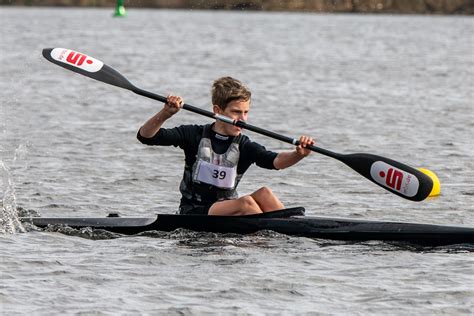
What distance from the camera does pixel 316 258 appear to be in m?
9.71

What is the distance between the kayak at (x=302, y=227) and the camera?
1002 cm

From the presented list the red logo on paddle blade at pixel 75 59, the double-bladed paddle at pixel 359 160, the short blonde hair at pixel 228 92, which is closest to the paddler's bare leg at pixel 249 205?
the double-bladed paddle at pixel 359 160

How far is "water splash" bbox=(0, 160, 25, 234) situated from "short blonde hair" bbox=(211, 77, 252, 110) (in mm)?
2151

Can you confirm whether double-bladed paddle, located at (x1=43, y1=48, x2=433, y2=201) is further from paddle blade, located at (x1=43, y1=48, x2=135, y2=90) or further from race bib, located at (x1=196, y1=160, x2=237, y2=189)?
race bib, located at (x1=196, y1=160, x2=237, y2=189)

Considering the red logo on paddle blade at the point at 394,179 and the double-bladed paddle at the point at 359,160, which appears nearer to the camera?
the double-bladed paddle at the point at 359,160

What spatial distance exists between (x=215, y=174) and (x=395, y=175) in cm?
157

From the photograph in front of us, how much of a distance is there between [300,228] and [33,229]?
2.43 meters

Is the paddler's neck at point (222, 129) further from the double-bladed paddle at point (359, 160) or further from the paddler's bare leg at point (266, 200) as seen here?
the paddler's bare leg at point (266, 200)

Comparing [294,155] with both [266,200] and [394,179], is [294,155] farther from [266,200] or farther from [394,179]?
[394,179]

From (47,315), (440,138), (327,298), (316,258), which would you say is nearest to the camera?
(47,315)

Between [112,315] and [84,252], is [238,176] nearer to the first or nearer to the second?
[84,252]

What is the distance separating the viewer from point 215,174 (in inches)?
411

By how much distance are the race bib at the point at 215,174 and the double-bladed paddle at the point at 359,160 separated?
0.43m

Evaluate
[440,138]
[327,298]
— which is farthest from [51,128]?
[327,298]
